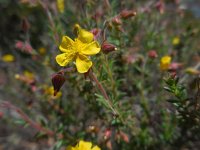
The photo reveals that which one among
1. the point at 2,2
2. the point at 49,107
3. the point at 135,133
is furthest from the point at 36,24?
the point at 135,133

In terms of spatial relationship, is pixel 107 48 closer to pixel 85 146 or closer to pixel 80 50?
pixel 80 50

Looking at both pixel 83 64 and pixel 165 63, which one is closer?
pixel 83 64

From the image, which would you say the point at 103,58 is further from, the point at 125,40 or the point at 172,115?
the point at 172,115

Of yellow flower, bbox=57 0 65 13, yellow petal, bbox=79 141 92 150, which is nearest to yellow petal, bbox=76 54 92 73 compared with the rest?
yellow petal, bbox=79 141 92 150

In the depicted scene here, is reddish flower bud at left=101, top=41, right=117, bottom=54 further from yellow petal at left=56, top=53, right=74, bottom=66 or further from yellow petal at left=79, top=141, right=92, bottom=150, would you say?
yellow petal at left=79, top=141, right=92, bottom=150

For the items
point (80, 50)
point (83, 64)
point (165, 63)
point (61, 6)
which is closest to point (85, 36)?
point (80, 50)

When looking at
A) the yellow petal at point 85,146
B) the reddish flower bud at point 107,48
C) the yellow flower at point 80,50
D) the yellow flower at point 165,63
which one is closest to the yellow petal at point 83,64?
the yellow flower at point 80,50
